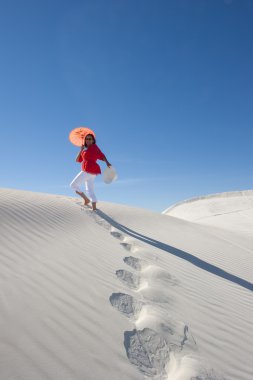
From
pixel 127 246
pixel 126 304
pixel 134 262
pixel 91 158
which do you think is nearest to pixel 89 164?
pixel 91 158

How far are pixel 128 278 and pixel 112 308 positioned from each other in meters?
0.95

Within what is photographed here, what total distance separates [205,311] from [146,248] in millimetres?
2222

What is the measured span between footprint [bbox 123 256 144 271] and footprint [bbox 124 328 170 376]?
170 cm

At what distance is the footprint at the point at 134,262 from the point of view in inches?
167

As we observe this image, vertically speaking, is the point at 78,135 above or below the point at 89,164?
above

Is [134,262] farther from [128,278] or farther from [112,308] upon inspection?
[112,308]

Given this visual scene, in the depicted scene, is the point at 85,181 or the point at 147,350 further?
the point at 85,181

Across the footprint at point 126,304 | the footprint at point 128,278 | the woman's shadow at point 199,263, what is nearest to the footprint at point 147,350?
the footprint at point 126,304

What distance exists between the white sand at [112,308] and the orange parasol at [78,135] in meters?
2.25

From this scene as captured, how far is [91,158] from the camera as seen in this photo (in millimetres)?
6891

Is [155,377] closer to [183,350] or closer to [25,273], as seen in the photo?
[183,350]

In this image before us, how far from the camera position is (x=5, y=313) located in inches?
86.8

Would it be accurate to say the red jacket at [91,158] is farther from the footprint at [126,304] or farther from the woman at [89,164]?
the footprint at [126,304]

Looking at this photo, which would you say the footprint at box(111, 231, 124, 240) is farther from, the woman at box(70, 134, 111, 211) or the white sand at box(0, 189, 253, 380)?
the woman at box(70, 134, 111, 211)
